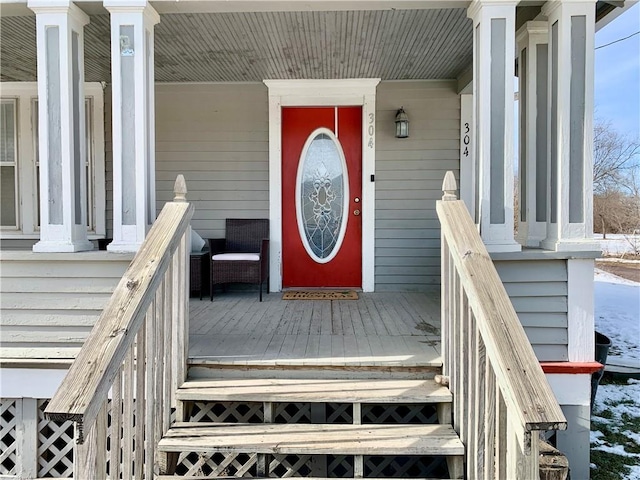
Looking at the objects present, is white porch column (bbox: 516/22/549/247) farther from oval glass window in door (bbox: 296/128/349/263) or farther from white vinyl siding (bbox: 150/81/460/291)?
oval glass window in door (bbox: 296/128/349/263)

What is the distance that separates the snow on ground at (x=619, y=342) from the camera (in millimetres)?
2869

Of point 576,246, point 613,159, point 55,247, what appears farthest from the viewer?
point 613,159

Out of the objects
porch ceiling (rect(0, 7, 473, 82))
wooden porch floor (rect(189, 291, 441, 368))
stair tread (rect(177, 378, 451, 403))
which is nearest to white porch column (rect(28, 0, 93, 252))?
porch ceiling (rect(0, 7, 473, 82))

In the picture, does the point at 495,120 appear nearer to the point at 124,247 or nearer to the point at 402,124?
the point at 402,124

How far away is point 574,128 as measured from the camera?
8.79 ft

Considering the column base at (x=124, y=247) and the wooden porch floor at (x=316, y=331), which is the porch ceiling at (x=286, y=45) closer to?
the column base at (x=124, y=247)

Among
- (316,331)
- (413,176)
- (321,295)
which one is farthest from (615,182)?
(316,331)

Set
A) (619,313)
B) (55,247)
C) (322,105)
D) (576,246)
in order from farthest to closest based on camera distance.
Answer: (619,313) < (322,105) < (55,247) < (576,246)

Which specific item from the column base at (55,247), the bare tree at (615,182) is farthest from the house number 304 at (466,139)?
the bare tree at (615,182)

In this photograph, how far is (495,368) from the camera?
157 cm

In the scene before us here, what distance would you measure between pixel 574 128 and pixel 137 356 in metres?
2.64

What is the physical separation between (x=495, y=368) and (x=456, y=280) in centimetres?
64

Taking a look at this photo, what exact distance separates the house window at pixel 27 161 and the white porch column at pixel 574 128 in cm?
415

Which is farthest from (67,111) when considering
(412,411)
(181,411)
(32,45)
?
(412,411)
